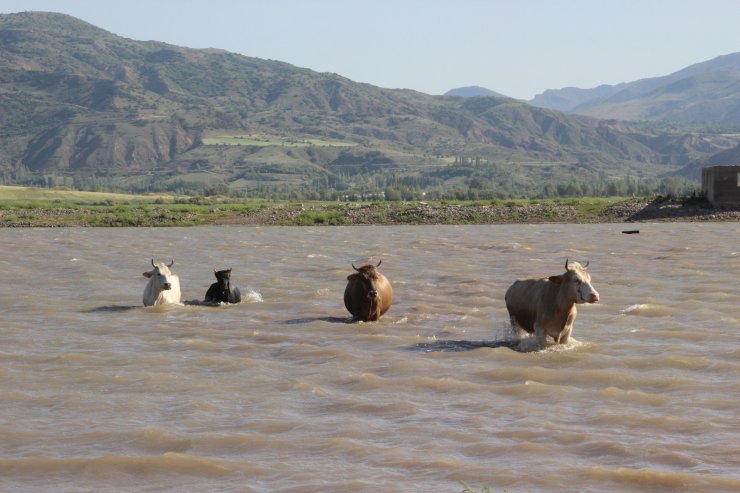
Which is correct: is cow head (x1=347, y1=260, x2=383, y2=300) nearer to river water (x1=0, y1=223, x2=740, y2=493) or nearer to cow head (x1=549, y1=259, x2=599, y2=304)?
Result: river water (x1=0, y1=223, x2=740, y2=493)

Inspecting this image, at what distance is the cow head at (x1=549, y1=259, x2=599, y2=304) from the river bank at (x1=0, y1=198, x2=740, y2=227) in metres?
56.4

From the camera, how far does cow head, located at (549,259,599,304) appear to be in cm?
1625

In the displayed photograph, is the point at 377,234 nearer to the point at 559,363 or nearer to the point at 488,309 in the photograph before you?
the point at 488,309

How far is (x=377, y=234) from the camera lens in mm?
59438

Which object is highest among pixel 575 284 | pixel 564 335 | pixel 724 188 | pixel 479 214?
pixel 724 188

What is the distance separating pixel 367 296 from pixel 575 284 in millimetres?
5595

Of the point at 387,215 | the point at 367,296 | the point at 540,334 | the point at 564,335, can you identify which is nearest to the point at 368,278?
the point at 367,296

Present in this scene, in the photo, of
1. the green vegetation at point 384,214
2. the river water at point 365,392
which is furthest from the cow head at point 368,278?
the green vegetation at point 384,214

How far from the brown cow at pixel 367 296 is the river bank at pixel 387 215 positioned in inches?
2078

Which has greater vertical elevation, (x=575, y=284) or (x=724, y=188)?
(x=724, y=188)

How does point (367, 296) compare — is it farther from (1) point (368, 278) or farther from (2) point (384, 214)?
(2) point (384, 214)

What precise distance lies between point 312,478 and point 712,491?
3.76m

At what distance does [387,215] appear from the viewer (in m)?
76.6

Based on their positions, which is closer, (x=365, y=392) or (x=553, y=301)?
(x=365, y=392)
